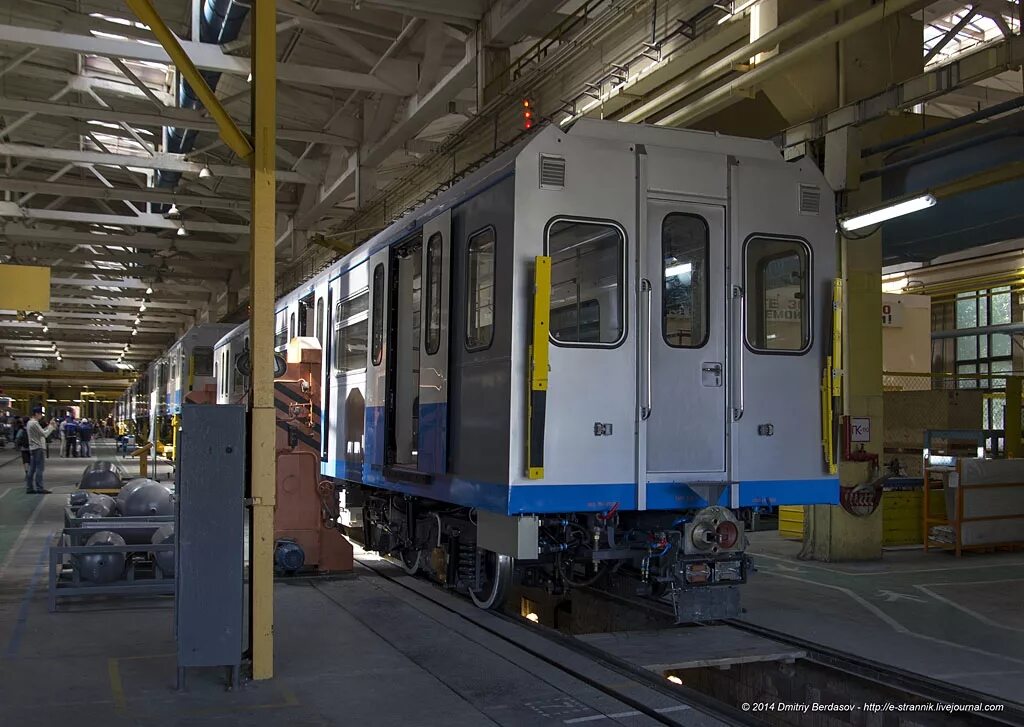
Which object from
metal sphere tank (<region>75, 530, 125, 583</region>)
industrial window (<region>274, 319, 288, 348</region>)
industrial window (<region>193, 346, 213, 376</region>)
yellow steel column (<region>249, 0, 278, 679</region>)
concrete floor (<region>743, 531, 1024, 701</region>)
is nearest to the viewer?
yellow steel column (<region>249, 0, 278, 679</region>)

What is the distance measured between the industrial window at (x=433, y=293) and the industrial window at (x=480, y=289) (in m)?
0.59

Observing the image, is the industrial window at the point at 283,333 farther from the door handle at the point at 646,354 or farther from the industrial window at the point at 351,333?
the door handle at the point at 646,354

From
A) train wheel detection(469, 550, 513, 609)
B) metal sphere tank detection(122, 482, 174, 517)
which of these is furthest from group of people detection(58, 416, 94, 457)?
train wheel detection(469, 550, 513, 609)

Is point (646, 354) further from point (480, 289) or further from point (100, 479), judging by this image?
point (100, 479)

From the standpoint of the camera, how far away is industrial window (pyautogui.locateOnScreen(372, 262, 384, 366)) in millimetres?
8742

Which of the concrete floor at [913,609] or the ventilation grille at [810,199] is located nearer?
the concrete floor at [913,609]

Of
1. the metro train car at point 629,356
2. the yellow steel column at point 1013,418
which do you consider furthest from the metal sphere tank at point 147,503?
the yellow steel column at point 1013,418

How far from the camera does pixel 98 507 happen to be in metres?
8.93

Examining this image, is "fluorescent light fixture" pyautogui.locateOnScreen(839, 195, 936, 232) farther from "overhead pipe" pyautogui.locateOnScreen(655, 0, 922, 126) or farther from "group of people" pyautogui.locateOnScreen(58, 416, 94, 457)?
"group of people" pyautogui.locateOnScreen(58, 416, 94, 457)

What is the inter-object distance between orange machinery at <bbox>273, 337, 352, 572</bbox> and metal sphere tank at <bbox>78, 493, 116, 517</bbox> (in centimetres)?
169

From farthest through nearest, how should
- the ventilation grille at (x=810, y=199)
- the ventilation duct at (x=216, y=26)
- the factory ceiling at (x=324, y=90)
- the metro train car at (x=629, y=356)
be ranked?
the ventilation duct at (x=216, y=26) → the factory ceiling at (x=324, y=90) → the ventilation grille at (x=810, y=199) → the metro train car at (x=629, y=356)

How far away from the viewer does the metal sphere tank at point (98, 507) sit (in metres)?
8.80

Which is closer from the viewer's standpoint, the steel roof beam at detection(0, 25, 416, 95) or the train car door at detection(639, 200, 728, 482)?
the train car door at detection(639, 200, 728, 482)

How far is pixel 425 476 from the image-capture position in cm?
750
